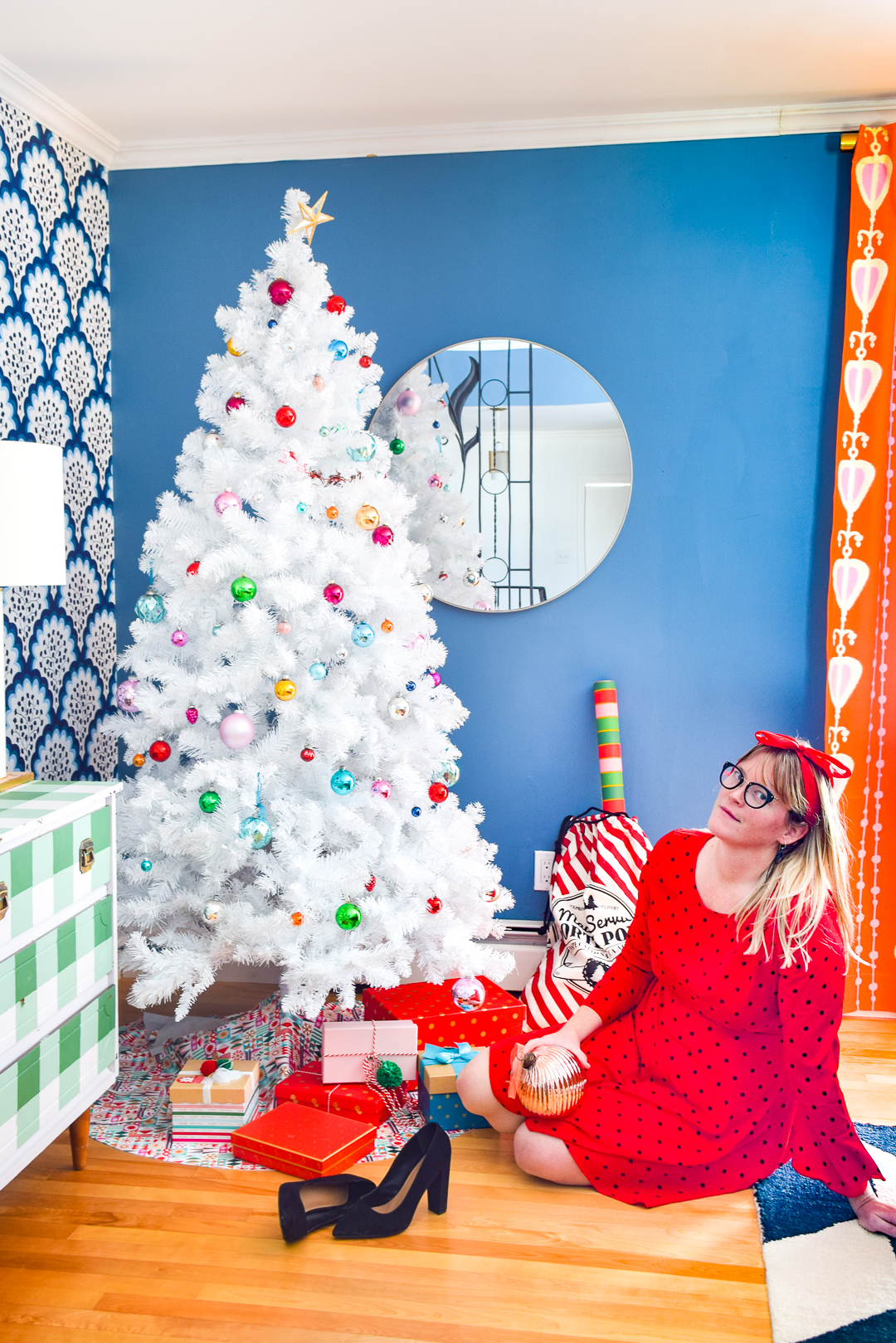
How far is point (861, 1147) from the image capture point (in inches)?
69.8

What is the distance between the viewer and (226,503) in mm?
2273

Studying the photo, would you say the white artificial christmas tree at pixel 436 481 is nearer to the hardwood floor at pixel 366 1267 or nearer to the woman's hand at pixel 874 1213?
the hardwood floor at pixel 366 1267

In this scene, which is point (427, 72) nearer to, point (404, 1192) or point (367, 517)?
→ point (367, 517)

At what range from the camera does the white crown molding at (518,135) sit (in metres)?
2.70

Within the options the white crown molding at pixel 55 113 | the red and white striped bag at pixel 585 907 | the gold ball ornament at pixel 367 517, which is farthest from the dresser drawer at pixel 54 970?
the white crown molding at pixel 55 113

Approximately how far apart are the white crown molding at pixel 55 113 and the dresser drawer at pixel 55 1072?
88.6 inches

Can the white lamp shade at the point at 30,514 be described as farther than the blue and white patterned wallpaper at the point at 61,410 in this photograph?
No

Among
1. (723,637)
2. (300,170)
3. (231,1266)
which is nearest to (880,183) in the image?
(723,637)

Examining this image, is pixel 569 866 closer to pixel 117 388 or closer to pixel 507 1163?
pixel 507 1163

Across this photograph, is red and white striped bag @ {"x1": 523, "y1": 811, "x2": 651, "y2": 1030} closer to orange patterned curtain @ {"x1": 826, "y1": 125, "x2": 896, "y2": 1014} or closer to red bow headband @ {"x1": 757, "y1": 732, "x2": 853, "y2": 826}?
orange patterned curtain @ {"x1": 826, "y1": 125, "x2": 896, "y2": 1014}

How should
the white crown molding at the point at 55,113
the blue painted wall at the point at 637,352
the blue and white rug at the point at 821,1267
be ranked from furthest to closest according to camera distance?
the blue painted wall at the point at 637,352, the white crown molding at the point at 55,113, the blue and white rug at the point at 821,1267

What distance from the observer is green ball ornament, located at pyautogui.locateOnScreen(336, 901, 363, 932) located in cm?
219

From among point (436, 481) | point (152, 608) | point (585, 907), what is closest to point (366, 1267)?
point (585, 907)

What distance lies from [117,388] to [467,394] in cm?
112
